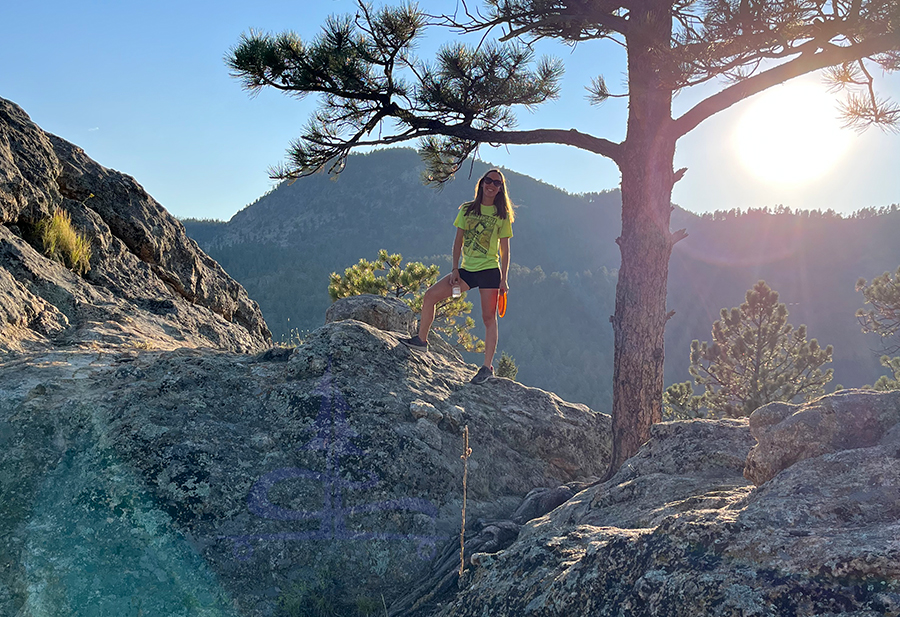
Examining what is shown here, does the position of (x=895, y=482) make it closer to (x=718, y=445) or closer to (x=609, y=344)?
(x=718, y=445)

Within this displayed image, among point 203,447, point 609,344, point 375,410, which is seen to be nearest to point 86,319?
point 203,447

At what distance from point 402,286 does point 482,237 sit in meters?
9.56

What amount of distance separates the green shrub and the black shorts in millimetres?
3873

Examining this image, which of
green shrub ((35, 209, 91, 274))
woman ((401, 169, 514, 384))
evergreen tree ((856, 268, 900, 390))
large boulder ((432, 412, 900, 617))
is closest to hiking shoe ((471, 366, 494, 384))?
woman ((401, 169, 514, 384))

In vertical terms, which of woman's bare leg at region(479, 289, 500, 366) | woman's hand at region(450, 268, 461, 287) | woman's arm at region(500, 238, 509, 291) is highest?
woman's arm at region(500, 238, 509, 291)

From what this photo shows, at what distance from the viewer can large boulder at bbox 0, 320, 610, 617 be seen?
9.06 ft

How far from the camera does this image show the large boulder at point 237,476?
2762 millimetres

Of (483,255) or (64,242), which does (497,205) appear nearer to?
(483,255)

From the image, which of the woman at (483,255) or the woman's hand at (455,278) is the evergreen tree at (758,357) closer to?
the woman at (483,255)

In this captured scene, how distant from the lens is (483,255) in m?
5.40

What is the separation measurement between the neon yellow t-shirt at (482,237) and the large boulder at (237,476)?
4.27ft

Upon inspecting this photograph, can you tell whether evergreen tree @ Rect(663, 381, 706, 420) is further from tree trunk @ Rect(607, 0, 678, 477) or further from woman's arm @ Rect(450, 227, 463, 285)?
woman's arm @ Rect(450, 227, 463, 285)

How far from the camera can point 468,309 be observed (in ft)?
53.1

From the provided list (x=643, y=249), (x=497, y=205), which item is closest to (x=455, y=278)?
(x=497, y=205)
